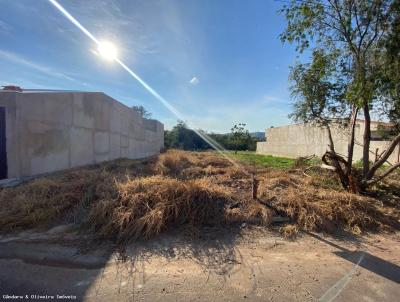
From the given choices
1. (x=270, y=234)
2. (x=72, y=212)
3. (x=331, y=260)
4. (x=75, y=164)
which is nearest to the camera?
(x=331, y=260)

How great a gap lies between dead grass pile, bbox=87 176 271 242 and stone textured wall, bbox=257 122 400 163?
328 inches

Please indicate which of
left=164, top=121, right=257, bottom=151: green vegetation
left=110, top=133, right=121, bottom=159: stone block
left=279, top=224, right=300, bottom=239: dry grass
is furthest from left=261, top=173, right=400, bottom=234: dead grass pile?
left=164, top=121, right=257, bottom=151: green vegetation

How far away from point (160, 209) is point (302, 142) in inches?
611

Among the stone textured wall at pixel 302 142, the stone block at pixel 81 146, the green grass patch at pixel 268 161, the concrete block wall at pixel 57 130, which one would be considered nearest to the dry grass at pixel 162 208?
the concrete block wall at pixel 57 130

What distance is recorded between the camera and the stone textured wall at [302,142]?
11352 mm

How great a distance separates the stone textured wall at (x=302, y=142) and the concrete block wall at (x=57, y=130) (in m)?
7.96

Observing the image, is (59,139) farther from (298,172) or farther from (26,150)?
(298,172)

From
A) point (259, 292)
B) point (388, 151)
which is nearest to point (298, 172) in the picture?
point (388, 151)

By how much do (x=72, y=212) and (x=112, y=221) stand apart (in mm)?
811

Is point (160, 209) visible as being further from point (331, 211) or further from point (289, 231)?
point (331, 211)

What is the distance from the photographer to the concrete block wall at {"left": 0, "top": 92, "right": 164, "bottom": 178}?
197 inches

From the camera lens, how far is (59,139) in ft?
19.7

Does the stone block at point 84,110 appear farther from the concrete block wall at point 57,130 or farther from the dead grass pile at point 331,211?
the dead grass pile at point 331,211

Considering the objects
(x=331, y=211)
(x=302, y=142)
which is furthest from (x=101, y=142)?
(x=302, y=142)
